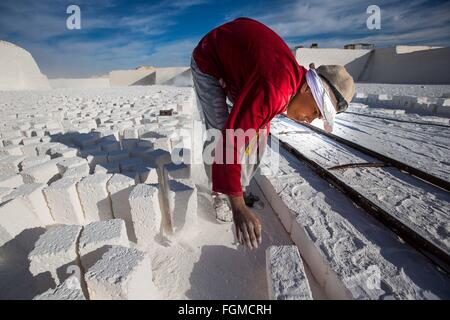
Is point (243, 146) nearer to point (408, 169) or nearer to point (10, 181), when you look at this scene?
point (10, 181)

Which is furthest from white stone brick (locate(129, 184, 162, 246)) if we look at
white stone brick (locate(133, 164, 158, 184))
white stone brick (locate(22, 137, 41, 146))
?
white stone brick (locate(22, 137, 41, 146))

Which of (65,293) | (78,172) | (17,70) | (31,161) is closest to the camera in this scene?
(65,293)

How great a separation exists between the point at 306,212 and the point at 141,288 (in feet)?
3.94

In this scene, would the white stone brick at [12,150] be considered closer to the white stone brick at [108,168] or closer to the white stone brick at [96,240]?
the white stone brick at [108,168]

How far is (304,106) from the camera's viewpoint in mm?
1585

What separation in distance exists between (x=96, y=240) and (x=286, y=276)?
3.23ft

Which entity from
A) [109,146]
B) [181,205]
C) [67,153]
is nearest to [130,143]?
[109,146]

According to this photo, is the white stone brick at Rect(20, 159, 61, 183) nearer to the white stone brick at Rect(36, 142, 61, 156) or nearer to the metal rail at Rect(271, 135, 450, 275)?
the white stone brick at Rect(36, 142, 61, 156)

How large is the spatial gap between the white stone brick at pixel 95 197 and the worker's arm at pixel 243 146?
910mm

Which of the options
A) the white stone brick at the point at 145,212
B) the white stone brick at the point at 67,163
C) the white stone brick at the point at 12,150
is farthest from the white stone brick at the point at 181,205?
the white stone brick at the point at 12,150

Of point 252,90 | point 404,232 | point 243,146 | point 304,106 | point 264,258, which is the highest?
point 252,90

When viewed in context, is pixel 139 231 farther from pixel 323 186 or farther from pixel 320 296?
pixel 323 186

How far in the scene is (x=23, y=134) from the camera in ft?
11.6

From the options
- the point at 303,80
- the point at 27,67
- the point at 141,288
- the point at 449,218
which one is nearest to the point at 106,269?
the point at 141,288
